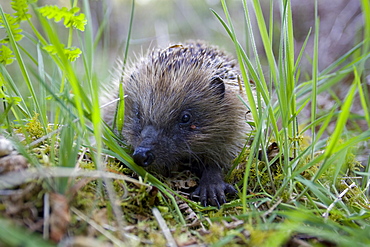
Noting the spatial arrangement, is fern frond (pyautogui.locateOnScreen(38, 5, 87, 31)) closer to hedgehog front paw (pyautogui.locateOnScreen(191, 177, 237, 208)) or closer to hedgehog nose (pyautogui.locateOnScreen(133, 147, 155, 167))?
hedgehog nose (pyautogui.locateOnScreen(133, 147, 155, 167))

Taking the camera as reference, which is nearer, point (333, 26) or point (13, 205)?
point (13, 205)

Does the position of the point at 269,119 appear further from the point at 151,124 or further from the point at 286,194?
the point at 151,124

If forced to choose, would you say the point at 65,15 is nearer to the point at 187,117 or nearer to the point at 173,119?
the point at 173,119

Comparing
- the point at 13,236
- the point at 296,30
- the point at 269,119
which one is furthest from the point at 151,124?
the point at 296,30

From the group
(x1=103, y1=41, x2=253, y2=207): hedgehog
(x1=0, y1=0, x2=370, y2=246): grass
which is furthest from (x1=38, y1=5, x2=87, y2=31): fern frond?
(x1=103, y1=41, x2=253, y2=207): hedgehog

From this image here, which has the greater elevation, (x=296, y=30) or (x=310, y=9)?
(x=310, y=9)

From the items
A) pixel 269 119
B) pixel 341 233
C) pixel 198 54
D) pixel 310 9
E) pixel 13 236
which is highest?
pixel 310 9

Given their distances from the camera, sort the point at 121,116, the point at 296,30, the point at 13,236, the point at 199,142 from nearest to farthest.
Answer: the point at 13,236 < the point at 121,116 < the point at 199,142 < the point at 296,30

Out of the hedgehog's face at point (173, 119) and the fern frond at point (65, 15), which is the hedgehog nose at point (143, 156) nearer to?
the hedgehog's face at point (173, 119)
